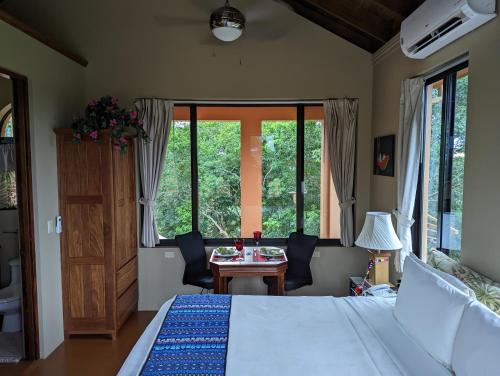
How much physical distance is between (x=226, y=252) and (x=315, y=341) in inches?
75.7

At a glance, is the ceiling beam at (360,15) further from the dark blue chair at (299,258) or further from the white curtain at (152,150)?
the dark blue chair at (299,258)

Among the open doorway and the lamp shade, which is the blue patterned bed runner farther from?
the open doorway

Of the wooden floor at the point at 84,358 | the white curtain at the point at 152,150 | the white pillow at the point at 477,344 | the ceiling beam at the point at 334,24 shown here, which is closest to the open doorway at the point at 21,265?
the wooden floor at the point at 84,358

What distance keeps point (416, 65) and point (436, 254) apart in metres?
1.66

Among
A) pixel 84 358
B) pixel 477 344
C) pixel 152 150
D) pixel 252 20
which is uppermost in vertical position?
pixel 252 20

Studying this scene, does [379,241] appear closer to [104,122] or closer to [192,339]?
[192,339]

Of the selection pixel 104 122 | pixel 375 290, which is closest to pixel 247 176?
pixel 104 122

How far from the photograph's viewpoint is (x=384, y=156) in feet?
12.5

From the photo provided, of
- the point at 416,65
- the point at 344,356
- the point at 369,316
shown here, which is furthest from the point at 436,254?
the point at 416,65

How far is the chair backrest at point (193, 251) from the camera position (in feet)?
13.1

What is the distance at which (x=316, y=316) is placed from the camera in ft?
7.79

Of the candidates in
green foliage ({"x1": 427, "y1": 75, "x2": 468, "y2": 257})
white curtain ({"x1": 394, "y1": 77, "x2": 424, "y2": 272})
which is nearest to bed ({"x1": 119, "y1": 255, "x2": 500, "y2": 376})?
green foliage ({"x1": 427, "y1": 75, "x2": 468, "y2": 257})

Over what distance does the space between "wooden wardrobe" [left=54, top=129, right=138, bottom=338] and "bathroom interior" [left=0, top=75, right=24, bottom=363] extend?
1.46 feet

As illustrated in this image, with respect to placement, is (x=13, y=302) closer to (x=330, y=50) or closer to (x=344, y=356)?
(x=344, y=356)
